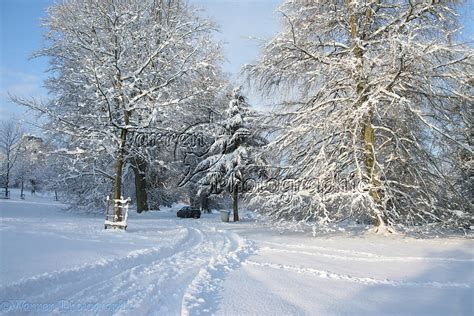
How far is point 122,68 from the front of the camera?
39.3 ft

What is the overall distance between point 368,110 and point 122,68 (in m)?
8.57

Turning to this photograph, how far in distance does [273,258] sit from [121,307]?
3947 millimetres

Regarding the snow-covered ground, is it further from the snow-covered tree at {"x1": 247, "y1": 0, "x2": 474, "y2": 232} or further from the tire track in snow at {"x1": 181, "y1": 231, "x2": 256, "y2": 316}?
the snow-covered tree at {"x1": 247, "y1": 0, "x2": 474, "y2": 232}

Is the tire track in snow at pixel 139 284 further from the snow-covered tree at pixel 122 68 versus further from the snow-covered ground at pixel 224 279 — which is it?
the snow-covered tree at pixel 122 68

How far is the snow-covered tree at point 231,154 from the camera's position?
2030 centimetres

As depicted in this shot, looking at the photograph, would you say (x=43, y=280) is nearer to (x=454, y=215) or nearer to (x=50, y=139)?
(x=454, y=215)

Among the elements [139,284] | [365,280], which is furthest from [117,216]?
[365,280]

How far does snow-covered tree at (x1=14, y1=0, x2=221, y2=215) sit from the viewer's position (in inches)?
451

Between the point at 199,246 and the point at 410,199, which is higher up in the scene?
the point at 410,199

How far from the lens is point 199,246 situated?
8.49 m

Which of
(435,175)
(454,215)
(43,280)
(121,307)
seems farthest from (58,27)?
Result: (454,215)

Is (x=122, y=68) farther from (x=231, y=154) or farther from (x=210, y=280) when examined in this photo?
(x=231, y=154)

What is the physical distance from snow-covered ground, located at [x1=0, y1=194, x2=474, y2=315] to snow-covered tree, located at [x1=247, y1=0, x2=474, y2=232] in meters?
2.42

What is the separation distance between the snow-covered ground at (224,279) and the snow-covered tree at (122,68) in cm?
529
